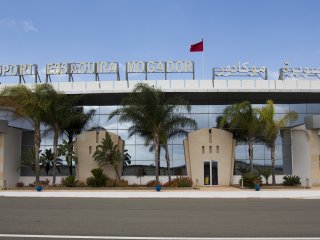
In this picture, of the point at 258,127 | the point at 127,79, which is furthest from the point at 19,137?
the point at 258,127

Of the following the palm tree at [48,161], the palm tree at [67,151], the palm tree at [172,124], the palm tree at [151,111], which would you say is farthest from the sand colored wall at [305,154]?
the palm tree at [48,161]

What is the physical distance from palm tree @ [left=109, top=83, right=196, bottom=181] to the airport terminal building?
3840 millimetres

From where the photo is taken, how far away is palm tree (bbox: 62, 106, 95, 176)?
38938mm

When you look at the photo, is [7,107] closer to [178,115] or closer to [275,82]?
[178,115]

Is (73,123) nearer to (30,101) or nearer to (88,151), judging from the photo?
(88,151)

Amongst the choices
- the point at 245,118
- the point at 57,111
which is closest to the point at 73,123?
the point at 57,111

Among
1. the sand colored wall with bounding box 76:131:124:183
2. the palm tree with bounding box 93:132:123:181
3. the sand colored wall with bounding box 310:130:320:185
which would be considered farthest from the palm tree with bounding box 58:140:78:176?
the sand colored wall with bounding box 310:130:320:185

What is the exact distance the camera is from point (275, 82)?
40.8 m

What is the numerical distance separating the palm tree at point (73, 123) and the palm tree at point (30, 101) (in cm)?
239

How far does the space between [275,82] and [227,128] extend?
618 centimetres

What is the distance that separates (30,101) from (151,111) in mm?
9810

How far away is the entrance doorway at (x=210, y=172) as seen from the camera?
40469mm

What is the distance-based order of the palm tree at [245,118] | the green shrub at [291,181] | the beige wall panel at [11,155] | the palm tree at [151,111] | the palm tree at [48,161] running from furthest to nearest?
the palm tree at [48,161] → the beige wall panel at [11,155] → the green shrub at [291,181] → the palm tree at [245,118] → the palm tree at [151,111]

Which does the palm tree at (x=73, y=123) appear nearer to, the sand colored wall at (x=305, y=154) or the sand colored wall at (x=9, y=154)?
the sand colored wall at (x=9, y=154)
